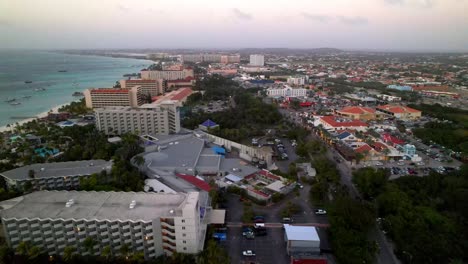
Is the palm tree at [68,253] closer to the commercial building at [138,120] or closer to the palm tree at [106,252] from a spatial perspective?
the palm tree at [106,252]

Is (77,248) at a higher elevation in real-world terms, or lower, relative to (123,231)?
lower

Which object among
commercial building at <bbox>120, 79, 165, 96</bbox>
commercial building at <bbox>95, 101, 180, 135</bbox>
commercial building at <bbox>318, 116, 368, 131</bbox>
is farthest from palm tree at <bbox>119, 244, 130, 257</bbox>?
commercial building at <bbox>120, 79, 165, 96</bbox>

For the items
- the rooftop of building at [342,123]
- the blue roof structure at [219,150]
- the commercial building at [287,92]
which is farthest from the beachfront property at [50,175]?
the commercial building at [287,92]

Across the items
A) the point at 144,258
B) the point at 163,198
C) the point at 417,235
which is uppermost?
the point at 163,198

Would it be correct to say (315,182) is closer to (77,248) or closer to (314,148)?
(314,148)

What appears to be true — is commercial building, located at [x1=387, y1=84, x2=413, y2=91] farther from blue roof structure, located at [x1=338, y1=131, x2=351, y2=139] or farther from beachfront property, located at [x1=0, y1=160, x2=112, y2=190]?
beachfront property, located at [x1=0, y1=160, x2=112, y2=190]

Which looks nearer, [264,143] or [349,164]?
[349,164]

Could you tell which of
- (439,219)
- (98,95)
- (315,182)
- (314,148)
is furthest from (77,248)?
(98,95)
